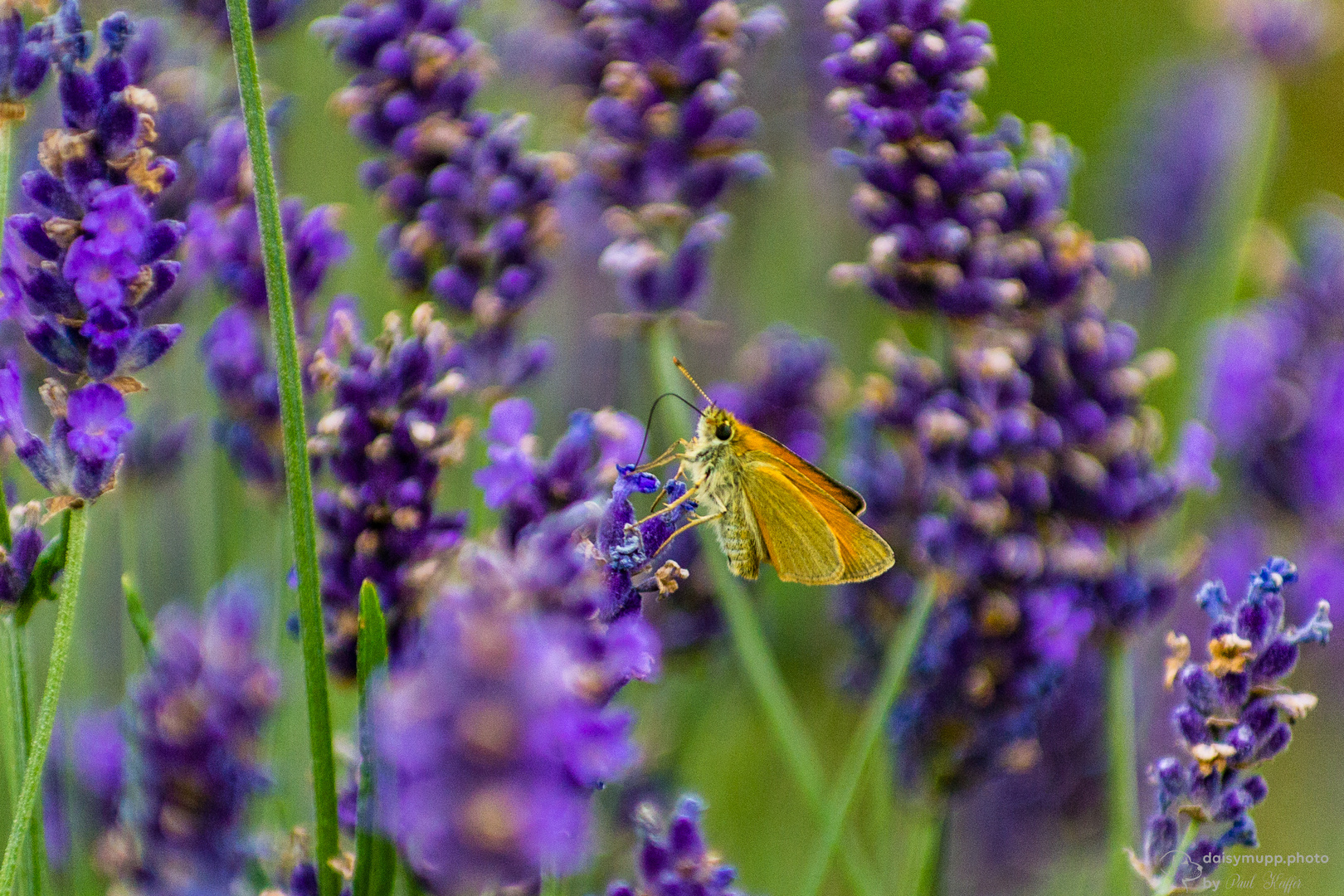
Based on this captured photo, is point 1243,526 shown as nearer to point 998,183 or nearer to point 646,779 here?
point 998,183

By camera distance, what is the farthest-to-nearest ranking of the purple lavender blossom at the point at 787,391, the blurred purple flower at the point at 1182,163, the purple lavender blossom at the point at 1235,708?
the blurred purple flower at the point at 1182,163, the purple lavender blossom at the point at 787,391, the purple lavender blossom at the point at 1235,708

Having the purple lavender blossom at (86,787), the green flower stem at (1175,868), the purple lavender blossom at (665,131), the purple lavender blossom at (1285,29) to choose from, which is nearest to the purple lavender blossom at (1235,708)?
the green flower stem at (1175,868)

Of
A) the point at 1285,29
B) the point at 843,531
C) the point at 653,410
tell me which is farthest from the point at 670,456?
the point at 1285,29

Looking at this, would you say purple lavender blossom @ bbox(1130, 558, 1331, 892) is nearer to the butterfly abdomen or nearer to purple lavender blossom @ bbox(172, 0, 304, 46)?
the butterfly abdomen

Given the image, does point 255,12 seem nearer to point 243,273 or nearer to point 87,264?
point 243,273

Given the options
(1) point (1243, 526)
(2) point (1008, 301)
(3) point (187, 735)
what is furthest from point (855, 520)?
(1) point (1243, 526)

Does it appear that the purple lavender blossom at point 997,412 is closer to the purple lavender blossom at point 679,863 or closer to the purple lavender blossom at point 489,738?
the purple lavender blossom at point 679,863

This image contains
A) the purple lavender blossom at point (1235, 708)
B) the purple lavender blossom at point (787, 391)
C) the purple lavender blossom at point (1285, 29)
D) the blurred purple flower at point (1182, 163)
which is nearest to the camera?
the purple lavender blossom at point (1235, 708)

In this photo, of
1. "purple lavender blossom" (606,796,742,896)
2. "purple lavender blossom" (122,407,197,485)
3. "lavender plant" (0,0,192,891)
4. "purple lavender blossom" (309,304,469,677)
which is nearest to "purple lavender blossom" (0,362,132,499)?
"lavender plant" (0,0,192,891)
